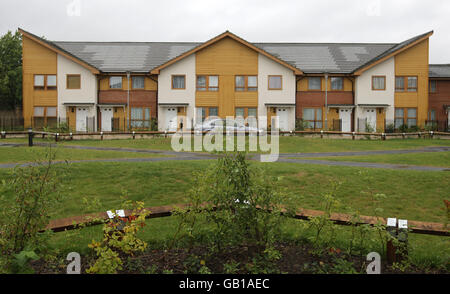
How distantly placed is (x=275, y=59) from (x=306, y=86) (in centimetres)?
424

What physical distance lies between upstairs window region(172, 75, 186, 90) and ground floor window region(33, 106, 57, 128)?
1176cm

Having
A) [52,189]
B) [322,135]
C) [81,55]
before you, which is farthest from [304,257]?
[81,55]

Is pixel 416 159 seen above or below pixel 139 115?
below

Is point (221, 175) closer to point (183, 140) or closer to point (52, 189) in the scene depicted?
point (52, 189)

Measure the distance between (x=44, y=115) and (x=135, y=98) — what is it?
344 inches

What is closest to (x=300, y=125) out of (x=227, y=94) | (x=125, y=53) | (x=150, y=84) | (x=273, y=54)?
(x=227, y=94)

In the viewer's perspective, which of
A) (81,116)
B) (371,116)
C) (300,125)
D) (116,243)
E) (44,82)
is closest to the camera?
(116,243)

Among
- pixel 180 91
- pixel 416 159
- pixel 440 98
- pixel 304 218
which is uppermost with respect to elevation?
pixel 180 91

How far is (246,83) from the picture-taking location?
113 feet

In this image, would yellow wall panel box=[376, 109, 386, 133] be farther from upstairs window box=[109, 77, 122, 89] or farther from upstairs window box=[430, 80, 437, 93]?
upstairs window box=[109, 77, 122, 89]

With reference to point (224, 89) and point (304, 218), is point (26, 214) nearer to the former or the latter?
point (304, 218)

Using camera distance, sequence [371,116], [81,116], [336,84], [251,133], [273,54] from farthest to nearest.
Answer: [273,54], [336,84], [371,116], [81,116], [251,133]

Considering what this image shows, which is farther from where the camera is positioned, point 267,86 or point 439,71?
point 439,71

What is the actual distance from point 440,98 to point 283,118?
1695cm
